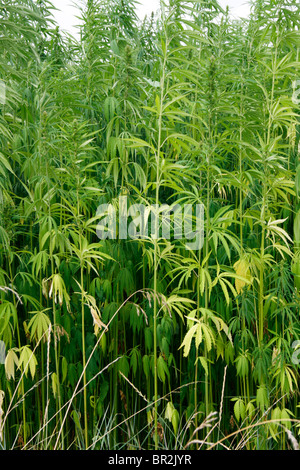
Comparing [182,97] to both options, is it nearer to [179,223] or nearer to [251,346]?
[179,223]

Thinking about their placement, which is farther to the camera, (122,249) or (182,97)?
(122,249)

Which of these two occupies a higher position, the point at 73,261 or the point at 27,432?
the point at 73,261

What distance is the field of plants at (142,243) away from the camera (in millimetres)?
2469

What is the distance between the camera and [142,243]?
8.70ft

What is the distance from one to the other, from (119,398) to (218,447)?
0.65m

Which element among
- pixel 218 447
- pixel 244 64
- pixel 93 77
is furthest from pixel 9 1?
pixel 218 447

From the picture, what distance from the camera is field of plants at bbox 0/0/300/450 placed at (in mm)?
2469

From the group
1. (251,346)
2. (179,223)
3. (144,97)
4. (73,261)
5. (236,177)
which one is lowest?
(251,346)

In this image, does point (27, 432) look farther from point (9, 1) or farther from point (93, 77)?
point (9, 1)

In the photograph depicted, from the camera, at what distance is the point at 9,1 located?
101 inches

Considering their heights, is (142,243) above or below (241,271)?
above

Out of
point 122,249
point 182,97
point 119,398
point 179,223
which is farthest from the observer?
point 119,398

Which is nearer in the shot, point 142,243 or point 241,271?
point 241,271

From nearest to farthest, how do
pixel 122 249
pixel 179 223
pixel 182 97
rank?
1. pixel 182 97
2. pixel 179 223
3. pixel 122 249
